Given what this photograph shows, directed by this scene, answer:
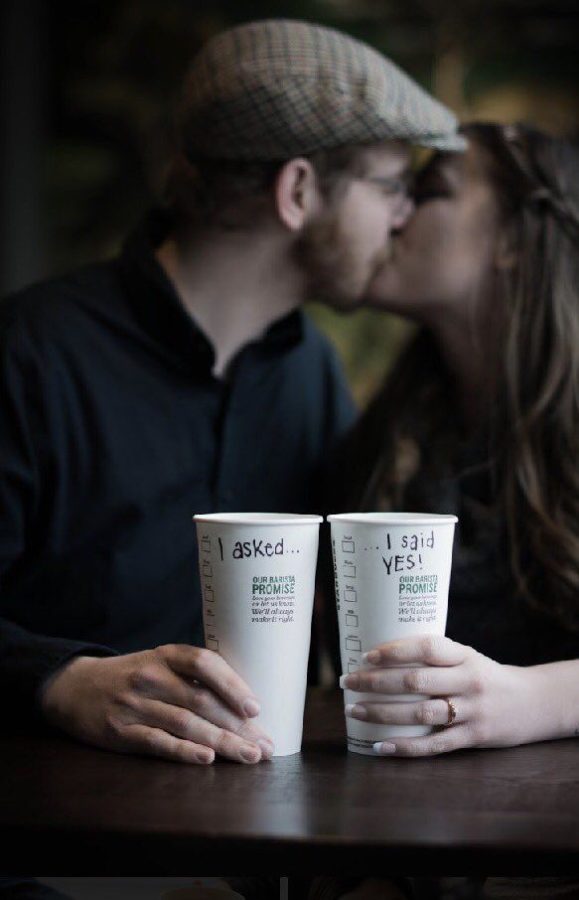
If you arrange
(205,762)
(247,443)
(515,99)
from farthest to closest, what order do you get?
(515,99) < (247,443) < (205,762)

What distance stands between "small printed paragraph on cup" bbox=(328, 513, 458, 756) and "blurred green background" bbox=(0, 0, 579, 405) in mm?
2684

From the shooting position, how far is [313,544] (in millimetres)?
949

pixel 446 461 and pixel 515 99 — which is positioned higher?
pixel 515 99

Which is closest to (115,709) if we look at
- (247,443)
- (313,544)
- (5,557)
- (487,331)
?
(313,544)

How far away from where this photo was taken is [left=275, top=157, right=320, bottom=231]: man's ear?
1558 millimetres

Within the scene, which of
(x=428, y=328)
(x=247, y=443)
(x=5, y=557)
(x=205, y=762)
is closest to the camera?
(x=205, y=762)

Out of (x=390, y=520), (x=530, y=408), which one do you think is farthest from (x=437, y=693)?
(x=530, y=408)

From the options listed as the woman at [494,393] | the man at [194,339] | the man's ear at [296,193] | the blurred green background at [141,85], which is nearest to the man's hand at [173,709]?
the man at [194,339]

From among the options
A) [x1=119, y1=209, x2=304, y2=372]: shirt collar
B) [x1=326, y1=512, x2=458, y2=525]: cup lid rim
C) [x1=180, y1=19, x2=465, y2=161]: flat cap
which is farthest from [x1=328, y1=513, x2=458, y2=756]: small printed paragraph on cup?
[x1=180, y1=19, x2=465, y2=161]: flat cap

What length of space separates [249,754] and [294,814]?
0.15 m

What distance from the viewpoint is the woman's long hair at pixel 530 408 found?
146 cm

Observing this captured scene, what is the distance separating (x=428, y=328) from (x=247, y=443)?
396mm

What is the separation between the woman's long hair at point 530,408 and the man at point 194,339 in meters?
0.12

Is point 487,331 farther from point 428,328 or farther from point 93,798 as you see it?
point 93,798
